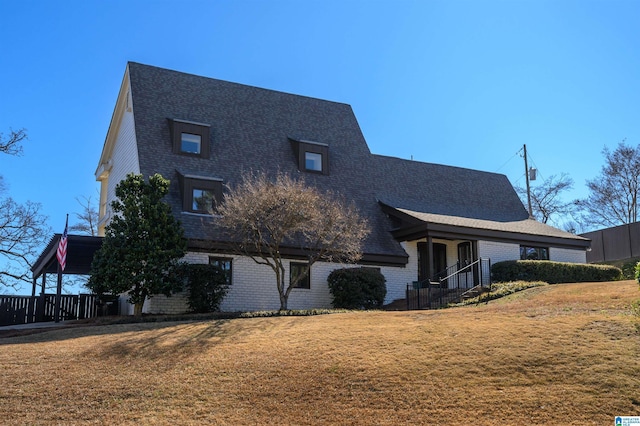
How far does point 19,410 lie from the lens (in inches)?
403

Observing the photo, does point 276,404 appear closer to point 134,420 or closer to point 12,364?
point 134,420

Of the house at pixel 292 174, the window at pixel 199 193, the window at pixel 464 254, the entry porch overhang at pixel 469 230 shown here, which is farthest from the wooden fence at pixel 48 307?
the window at pixel 464 254

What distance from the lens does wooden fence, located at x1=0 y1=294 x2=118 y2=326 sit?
23.2 m

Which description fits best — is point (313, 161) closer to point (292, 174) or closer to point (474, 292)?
point (292, 174)

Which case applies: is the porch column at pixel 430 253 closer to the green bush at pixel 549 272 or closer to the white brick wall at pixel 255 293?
the white brick wall at pixel 255 293

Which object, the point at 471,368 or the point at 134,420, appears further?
the point at 471,368

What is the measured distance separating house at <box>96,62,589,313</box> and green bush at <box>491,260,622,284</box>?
1.42m

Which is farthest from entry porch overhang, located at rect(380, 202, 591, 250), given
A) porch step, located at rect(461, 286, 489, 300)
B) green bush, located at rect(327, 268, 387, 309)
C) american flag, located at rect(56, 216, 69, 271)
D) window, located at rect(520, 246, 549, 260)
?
american flag, located at rect(56, 216, 69, 271)

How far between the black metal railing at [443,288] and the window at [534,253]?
2611 millimetres

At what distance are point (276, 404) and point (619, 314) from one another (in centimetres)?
801

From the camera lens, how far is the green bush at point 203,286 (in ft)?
68.9

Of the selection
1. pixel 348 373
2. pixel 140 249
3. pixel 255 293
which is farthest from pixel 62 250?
pixel 348 373

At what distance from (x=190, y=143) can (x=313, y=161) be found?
17.4 feet

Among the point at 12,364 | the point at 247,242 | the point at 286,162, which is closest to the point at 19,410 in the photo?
the point at 12,364
